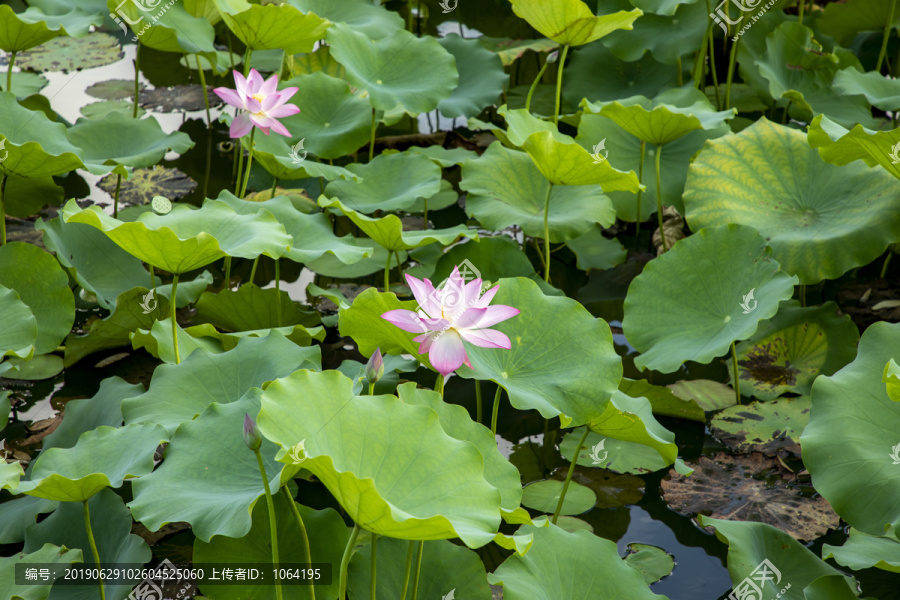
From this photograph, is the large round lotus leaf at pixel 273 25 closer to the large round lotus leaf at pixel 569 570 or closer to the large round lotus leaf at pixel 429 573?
the large round lotus leaf at pixel 429 573

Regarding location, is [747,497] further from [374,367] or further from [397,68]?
[397,68]

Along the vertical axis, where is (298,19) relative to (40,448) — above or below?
above

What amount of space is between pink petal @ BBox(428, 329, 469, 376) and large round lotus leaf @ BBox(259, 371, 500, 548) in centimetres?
8

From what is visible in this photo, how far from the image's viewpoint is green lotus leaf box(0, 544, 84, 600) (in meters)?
1.46

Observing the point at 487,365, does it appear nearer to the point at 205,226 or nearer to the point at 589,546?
the point at 589,546

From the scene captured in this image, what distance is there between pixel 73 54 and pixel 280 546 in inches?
146

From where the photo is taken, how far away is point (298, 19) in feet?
8.65

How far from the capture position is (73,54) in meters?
4.28

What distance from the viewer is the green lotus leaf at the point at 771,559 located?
1545mm

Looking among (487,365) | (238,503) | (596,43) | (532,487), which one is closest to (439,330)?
(487,365)

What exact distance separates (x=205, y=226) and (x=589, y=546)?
1.18 metres

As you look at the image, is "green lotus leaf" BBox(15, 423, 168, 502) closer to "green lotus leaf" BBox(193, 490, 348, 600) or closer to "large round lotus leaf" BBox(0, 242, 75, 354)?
"green lotus leaf" BBox(193, 490, 348, 600)

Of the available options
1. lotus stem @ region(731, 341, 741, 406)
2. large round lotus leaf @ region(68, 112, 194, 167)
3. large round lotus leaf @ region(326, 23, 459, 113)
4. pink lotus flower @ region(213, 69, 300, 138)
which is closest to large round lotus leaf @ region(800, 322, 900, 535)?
lotus stem @ region(731, 341, 741, 406)

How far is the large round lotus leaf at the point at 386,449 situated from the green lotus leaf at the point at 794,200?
1.48 m
